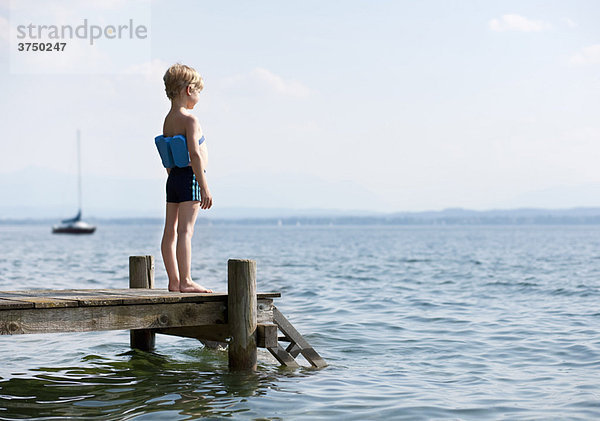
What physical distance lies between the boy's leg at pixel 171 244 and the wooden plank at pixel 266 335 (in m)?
1.07

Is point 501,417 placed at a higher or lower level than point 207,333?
lower

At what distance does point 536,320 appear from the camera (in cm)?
1534

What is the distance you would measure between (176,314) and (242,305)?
71cm

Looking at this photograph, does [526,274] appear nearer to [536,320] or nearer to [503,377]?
[536,320]

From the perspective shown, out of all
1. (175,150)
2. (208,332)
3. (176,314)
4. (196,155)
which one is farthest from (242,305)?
(175,150)

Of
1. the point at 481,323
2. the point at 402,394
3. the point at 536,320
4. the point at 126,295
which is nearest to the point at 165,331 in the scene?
the point at 126,295

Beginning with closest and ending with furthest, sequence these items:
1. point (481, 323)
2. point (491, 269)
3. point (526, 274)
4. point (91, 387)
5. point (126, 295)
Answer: point (126, 295)
point (91, 387)
point (481, 323)
point (526, 274)
point (491, 269)

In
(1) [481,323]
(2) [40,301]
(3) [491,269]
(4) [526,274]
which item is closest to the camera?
(2) [40,301]

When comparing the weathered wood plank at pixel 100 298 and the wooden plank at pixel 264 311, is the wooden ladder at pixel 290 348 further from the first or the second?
the weathered wood plank at pixel 100 298

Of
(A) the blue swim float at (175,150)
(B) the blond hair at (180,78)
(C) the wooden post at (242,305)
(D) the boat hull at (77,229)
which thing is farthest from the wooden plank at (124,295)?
(D) the boat hull at (77,229)

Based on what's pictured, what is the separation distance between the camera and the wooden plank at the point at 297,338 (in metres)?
9.09

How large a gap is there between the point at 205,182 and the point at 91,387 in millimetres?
2721

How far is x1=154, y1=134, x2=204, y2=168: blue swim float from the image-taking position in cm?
821

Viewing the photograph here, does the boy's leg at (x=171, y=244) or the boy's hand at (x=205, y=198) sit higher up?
the boy's hand at (x=205, y=198)
